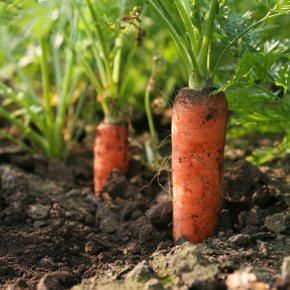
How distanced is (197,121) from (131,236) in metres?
0.44

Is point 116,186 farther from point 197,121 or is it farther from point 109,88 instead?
point 197,121

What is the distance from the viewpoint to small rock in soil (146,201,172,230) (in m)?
1.85

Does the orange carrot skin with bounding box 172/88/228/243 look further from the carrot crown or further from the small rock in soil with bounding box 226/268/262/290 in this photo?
the small rock in soil with bounding box 226/268/262/290

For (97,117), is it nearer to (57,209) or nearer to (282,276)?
(57,209)

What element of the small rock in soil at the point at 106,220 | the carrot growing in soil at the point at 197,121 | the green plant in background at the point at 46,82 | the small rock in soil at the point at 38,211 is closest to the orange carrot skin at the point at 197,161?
the carrot growing in soil at the point at 197,121

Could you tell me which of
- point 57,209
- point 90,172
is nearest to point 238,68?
point 57,209

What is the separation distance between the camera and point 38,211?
193 centimetres

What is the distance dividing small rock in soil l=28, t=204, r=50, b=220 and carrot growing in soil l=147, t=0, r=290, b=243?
443 mm

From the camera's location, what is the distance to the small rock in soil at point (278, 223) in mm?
1674

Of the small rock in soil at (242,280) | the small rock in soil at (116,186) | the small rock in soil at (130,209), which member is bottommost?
the small rock in soil at (242,280)

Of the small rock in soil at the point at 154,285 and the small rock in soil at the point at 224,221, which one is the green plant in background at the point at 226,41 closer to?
the small rock in soil at the point at 224,221

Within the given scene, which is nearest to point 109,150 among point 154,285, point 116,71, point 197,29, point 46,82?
point 116,71

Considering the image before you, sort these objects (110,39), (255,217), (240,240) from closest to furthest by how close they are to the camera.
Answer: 1. (240,240)
2. (255,217)
3. (110,39)

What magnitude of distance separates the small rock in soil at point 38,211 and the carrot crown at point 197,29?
66 cm
